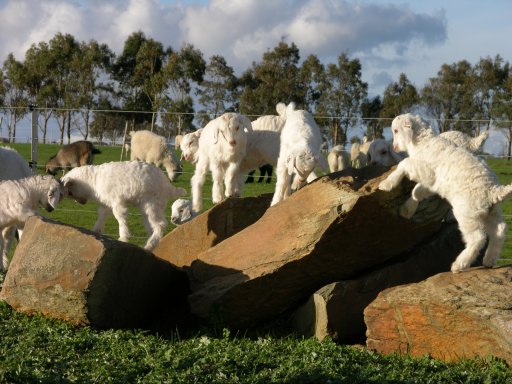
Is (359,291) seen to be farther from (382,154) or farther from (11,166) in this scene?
(11,166)

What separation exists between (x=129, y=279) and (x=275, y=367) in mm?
2372

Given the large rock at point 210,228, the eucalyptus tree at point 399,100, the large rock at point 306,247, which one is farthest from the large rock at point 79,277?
the eucalyptus tree at point 399,100

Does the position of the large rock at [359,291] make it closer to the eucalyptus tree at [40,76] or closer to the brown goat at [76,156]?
the brown goat at [76,156]

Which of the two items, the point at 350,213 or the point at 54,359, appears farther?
the point at 350,213

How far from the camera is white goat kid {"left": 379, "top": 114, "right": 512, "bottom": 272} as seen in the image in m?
7.03

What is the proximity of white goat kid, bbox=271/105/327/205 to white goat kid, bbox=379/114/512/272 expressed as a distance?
137 cm

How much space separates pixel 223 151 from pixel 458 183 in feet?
14.6

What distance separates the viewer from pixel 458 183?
7.18 m

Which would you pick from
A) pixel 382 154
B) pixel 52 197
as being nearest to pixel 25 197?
pixel 52 197

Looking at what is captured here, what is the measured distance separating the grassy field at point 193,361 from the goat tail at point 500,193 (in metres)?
1.47

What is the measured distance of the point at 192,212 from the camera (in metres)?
11.9

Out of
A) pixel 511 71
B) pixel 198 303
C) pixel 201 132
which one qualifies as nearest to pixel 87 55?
pixel 511 71

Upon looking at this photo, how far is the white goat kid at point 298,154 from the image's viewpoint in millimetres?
9031

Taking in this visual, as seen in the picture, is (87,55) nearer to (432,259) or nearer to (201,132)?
(201,132)
